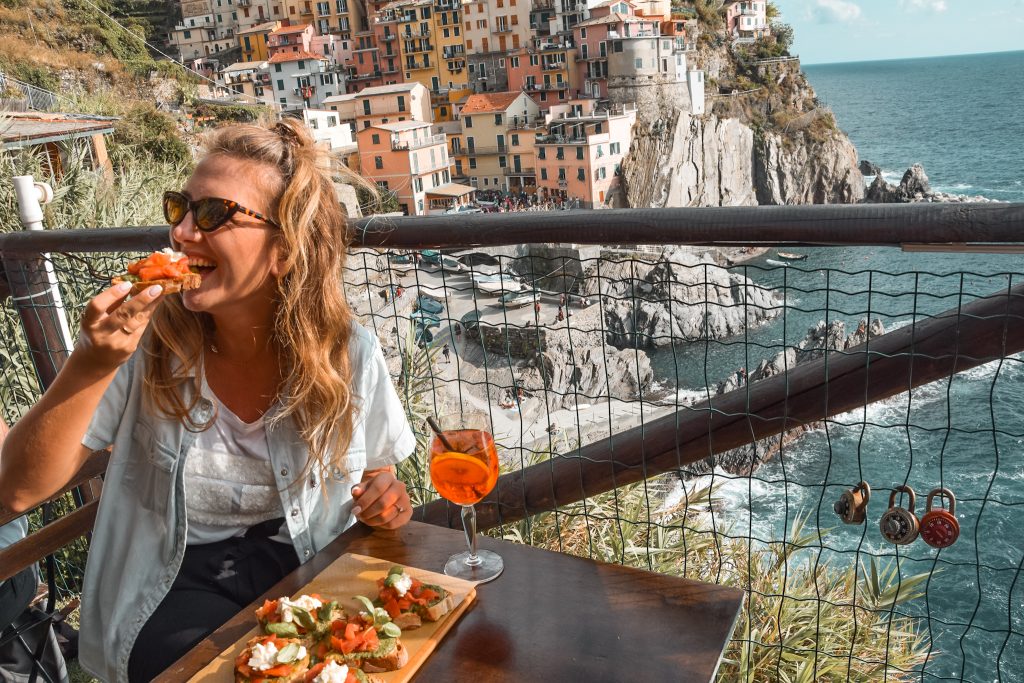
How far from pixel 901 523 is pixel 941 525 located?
6 cm

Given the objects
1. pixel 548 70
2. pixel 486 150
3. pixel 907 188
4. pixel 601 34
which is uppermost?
pixel 601 34

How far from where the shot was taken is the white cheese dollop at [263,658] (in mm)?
913

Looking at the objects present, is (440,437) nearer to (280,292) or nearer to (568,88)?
(280,292)

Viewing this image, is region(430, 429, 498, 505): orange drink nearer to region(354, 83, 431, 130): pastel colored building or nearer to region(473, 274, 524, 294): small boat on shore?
region(473, 274, 524, 294): small boat on shore

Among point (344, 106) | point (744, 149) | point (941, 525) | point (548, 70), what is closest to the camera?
point (941, 525)

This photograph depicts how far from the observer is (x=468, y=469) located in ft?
3.67

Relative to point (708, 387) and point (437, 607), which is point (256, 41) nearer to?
point (708, 387)

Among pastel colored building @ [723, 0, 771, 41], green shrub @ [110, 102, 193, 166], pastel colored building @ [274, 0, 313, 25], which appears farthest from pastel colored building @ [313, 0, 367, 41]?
green shrub @ [110, 102, 193, 166]

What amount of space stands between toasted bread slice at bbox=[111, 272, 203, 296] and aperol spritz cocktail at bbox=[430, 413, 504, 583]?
0.42 m

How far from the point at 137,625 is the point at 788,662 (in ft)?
5.93

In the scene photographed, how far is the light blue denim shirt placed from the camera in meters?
1.35

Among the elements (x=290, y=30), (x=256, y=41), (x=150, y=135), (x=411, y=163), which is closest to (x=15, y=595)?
(x=150, y=135)

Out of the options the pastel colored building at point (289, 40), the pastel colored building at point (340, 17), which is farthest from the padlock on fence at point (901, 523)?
the pastel colored building at point (340, 17)

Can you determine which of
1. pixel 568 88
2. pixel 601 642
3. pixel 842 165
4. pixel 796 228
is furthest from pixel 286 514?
pixel 842 165
